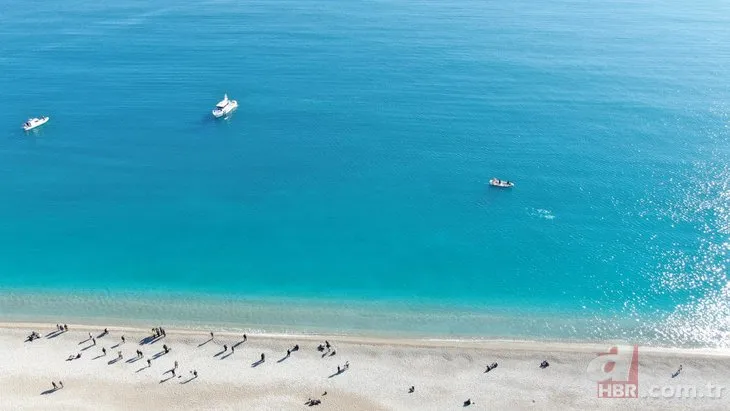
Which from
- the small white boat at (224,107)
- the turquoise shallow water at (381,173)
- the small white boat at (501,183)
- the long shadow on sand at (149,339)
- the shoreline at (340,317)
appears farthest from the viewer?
the small white boat at (224,107)

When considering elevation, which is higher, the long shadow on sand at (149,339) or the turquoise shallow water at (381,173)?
the turquoise shallow water at (381,173)

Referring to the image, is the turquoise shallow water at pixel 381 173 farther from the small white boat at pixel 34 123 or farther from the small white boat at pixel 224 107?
the small white boat at pixel 224 107

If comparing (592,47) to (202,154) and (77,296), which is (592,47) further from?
(77,296)

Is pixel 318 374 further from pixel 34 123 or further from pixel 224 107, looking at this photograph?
pixel 34 123

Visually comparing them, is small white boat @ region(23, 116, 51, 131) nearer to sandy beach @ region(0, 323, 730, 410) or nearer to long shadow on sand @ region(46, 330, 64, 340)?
sandy beach @ region(0, 323, 730, 410)

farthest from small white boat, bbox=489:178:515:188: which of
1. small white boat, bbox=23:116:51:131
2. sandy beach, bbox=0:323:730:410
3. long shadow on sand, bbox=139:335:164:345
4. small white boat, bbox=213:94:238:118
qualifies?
small white boat, bbox=23:116:51:131

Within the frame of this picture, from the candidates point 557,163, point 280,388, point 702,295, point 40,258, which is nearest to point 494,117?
point 557,163

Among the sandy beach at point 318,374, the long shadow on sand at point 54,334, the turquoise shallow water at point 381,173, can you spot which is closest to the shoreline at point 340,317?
the turquoise shallow water at point 381,173
